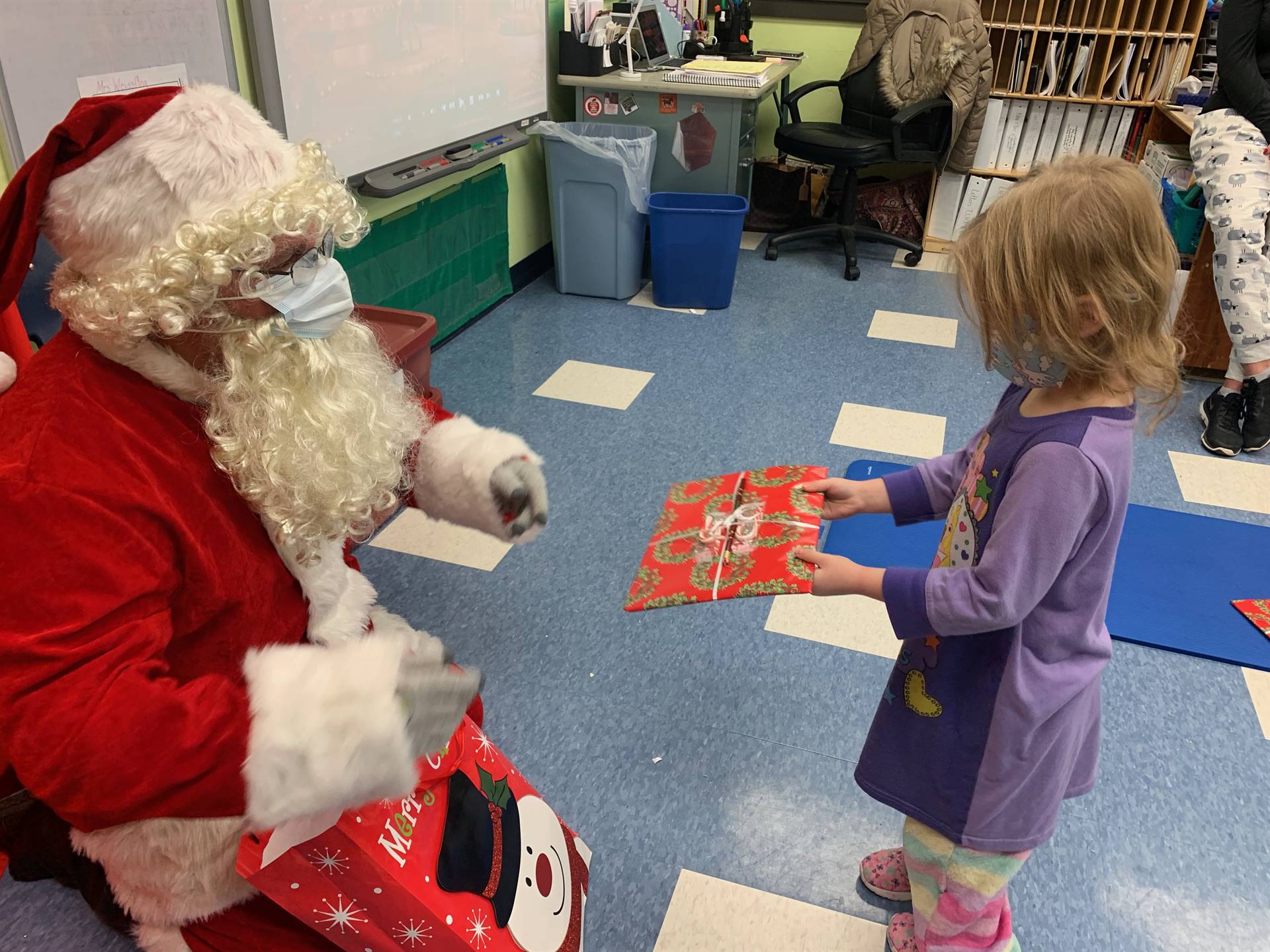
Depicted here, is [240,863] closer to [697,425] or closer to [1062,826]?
[1062,826]

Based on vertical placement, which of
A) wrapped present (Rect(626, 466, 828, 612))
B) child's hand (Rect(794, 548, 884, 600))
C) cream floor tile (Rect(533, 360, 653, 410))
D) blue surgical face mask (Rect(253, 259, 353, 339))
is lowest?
cream floor tile (Rect(533, 360, 653, 410))

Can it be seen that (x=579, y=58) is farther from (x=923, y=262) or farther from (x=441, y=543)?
(x=441, y=543)

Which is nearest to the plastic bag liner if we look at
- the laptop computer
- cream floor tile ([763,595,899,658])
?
the laptop computer

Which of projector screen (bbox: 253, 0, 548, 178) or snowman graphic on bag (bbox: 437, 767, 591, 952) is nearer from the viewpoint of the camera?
snowman graphic on bag (bbox: 437, 767, 591, 952)

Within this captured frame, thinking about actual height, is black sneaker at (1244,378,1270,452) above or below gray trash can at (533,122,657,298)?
below

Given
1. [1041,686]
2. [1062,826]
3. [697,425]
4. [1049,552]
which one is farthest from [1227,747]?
[697,425]

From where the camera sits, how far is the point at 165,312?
77 centimetres

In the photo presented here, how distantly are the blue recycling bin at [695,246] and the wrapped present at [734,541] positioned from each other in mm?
2091

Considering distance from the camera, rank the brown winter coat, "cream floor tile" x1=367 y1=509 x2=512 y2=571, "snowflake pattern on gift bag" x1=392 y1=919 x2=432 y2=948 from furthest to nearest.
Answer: the brown winter coat
"cream floor tile" x1=367 y1=509 x2=512 y2=571
"snowflake pattern on gift bag" x1=392 y1=919 x2=432 y2=948

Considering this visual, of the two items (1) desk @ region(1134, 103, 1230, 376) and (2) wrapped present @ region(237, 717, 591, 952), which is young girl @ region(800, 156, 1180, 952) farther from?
(1) desk @ region(1134, 103, 1230, 376)

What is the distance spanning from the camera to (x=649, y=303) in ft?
11.3

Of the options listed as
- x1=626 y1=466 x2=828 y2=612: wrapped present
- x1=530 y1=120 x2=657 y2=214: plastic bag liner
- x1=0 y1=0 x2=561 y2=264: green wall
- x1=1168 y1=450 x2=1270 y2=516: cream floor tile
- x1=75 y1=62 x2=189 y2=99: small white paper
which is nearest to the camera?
x1=626 y1=466 x2=828 y2=612: wrapped present

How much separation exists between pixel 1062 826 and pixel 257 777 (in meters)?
1.24

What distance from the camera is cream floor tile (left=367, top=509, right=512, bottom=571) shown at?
196 cm
